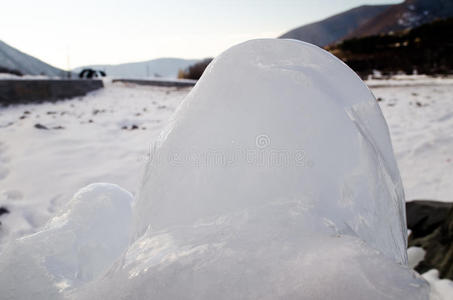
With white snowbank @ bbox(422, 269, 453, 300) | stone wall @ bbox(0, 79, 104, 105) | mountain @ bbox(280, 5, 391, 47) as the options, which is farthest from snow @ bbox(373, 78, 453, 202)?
mountain @ bbox(280, 5, 391, 47)

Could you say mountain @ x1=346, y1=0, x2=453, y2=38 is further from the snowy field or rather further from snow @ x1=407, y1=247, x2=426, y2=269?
snow @ x1=407, y1=247, x2=426, y2=269

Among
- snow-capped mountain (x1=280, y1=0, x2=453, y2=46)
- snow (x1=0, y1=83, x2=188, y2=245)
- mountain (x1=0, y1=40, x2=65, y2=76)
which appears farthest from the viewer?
mountain (x1=0, y1=40, x2=65, y2=76)

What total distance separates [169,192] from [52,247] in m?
0.44

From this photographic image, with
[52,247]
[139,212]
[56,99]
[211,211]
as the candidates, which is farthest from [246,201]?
[56,99]

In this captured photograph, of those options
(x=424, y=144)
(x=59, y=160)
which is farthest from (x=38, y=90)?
(x=424, y=144)

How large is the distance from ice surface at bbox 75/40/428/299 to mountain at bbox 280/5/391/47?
4364 centimetres

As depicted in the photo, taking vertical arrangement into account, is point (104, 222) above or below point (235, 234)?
below

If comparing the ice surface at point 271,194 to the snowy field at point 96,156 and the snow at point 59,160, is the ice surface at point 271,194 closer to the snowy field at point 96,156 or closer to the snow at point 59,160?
the snowy field at point 96,156

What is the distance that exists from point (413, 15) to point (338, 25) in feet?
46.7

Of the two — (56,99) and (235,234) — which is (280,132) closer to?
(235,234)

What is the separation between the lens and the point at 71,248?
2.96 feet

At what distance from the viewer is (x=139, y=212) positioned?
0.79 meters

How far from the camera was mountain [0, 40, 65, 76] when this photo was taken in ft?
156

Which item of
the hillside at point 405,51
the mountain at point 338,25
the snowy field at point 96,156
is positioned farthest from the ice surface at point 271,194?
the mountain at point 338,25
